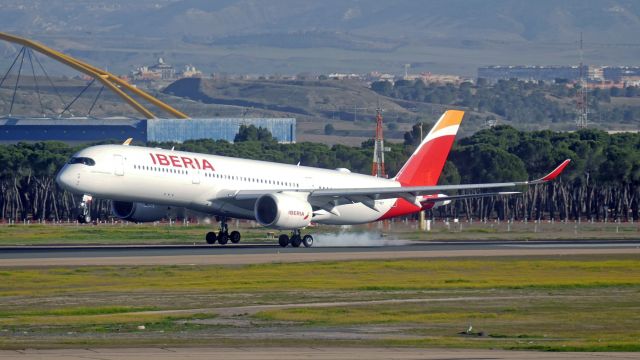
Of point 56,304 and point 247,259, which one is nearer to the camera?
point 56,304

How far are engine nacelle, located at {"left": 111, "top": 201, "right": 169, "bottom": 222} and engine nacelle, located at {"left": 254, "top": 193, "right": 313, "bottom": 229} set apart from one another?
17.3 feet

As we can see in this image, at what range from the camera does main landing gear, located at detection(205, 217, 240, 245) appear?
82250mm

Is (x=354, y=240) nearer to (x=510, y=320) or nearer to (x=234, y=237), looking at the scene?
(x=234, y=237)

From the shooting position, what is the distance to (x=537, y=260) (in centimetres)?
7219

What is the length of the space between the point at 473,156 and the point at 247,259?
93353 millimetres

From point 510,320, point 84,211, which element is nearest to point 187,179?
point 84,211

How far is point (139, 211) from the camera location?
263ft

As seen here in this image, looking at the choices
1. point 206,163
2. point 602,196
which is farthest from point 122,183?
point 602,196

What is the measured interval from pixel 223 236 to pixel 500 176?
244 ft

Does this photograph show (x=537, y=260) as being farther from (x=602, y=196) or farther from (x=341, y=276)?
(x=602, y=196)

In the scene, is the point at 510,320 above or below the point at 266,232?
below

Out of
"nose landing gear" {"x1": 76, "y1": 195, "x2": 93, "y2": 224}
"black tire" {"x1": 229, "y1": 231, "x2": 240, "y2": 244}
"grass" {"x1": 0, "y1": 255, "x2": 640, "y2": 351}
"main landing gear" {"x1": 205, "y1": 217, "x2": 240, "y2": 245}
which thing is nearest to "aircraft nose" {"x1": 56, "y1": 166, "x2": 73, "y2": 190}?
"nose landing gear" {"x1": 76, "y1": 195, "x2": 93, "y2": 224}

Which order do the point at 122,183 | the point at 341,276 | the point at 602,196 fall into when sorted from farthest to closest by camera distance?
the point at 602,196 < the point at 122,183 < the point at 341,276

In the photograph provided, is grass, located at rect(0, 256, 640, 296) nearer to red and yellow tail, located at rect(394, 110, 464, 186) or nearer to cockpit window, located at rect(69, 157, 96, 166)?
cockpit window, located at rect(69, 157, 96, 166)
